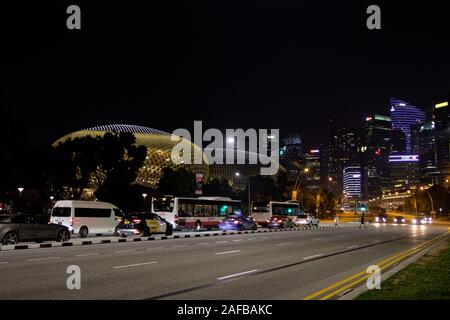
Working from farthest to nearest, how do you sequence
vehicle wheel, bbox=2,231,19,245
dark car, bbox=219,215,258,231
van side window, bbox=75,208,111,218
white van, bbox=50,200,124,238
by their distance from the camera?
1. dark car, bbox=219,215,258,231
2. van side window, bbox=75,208,111,218
3. white van, bbox=50,200,124,238
4. vehicle wheel, bbox=2,231,19,245

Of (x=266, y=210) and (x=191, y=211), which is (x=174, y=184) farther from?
(x=191, y=211)

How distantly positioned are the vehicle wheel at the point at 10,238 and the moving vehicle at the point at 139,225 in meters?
9.55

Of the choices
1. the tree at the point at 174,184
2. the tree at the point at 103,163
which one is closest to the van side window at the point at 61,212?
the tree at the point at 103,163

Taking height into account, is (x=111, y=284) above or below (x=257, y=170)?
below

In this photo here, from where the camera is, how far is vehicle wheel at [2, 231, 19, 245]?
23.2 m

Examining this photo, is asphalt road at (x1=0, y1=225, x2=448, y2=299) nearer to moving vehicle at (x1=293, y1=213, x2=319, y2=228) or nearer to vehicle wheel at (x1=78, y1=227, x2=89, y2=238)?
vehicle wheel at (x1=78, y1=227, x2=89, y2=238)

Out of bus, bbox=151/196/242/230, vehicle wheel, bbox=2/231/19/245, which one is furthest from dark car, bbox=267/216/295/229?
vehicle wheel, bbox=2/231/19/245

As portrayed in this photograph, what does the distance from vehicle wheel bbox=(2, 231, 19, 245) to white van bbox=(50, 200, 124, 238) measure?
6.45 metres

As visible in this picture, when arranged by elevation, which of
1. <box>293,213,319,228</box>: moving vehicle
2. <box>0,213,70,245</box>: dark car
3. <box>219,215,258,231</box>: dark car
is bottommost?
<box>293,213,319,228</box>: moving vehicle
